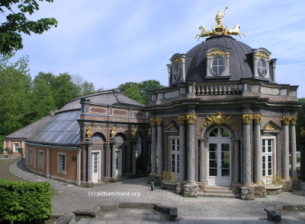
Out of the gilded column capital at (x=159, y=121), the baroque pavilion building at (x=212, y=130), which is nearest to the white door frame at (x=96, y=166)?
the baroque pavilion building at (x=212, y=130)

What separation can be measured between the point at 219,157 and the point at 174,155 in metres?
3.03

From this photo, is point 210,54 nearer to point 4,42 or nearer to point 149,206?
point 149,206

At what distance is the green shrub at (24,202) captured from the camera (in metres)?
11.4

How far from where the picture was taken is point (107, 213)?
1255 centimetres

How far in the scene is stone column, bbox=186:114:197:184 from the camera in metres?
15.6

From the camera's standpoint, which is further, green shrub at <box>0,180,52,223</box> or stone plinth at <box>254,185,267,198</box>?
stone plinth at <box>254,185,267,198</box>

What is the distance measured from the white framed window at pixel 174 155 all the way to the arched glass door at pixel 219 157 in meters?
2.18

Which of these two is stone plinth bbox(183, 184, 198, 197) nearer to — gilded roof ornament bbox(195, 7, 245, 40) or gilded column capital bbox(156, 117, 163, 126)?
gilded column capital bbox(156, 117, 163, 126)

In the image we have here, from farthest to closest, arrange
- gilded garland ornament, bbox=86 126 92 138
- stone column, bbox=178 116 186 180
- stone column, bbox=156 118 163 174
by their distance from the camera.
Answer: gilded garland ornament, bbox=86 126 92 138 → stone column, bbox=156 118 163 174 → stone column, bbox=178 116 186 180

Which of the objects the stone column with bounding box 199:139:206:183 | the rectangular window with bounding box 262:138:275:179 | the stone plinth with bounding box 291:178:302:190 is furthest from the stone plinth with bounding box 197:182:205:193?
the stone plinth with bounding box 291:178:302:190

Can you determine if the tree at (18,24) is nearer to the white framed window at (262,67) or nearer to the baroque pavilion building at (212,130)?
the baroque pavilion building at (212,130)

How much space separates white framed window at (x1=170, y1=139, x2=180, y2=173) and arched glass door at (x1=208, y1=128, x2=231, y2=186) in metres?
2.18

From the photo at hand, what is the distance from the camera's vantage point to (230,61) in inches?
688

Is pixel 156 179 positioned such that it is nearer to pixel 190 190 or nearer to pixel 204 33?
pixel 190 190
